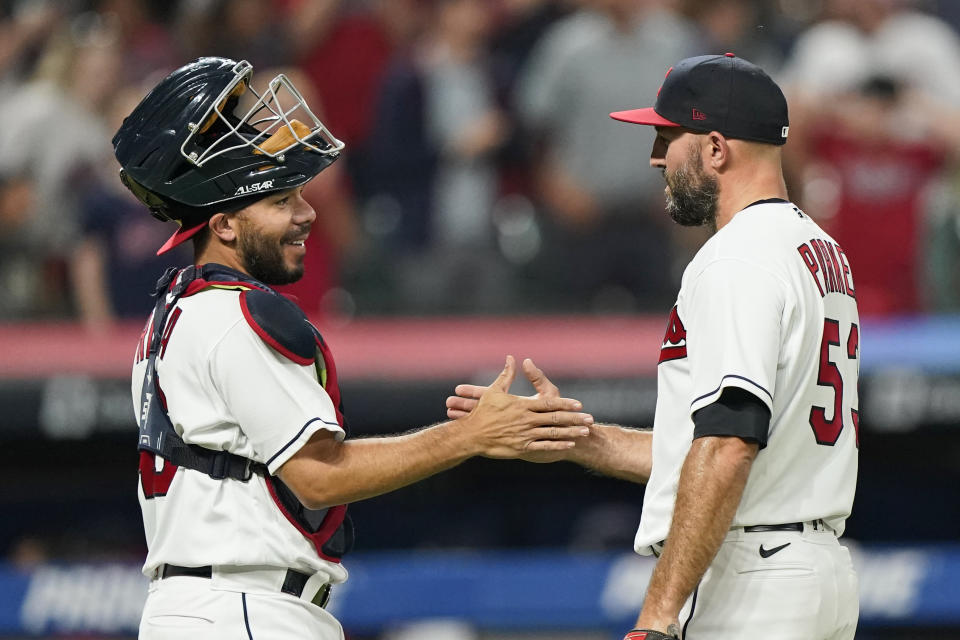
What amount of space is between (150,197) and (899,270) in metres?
4.77

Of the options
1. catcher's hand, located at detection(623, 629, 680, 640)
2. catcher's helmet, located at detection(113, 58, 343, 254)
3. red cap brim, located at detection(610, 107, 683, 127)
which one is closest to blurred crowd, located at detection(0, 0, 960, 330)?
red cap brim, located at detection(610, 107, 683, 127)

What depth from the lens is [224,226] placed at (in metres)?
3.29

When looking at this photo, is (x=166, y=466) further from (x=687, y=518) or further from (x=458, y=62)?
(x=458, y=62)

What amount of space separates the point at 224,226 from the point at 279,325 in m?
0.37

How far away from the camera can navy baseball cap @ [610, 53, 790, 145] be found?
3260 millimetres

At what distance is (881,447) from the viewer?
7125 mm

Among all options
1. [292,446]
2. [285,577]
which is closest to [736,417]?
[292,446]

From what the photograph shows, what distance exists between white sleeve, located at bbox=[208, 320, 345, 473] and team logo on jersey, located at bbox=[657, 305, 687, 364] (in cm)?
82

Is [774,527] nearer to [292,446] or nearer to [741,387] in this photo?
[741,387]

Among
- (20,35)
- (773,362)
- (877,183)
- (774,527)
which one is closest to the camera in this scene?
(773,362)

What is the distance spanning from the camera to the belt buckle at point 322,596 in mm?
3207

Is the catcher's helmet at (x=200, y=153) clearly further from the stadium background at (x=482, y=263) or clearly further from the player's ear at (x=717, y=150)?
the stadium background at (x=482, y=263)

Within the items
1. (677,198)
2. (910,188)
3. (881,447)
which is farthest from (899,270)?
(677,198)

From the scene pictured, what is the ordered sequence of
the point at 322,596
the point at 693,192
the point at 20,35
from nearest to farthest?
the point at 322,596
the point at 693,192
the point at 20,35
